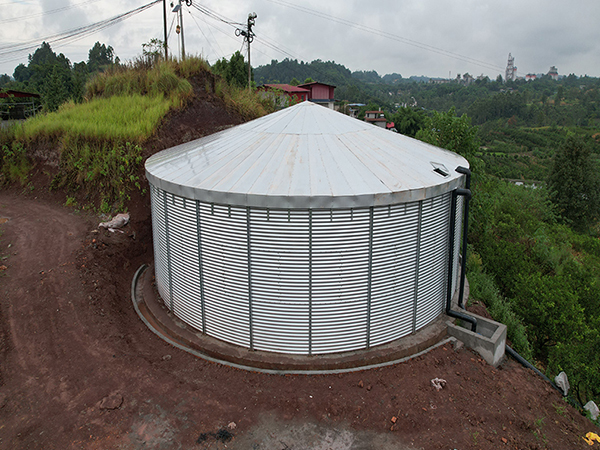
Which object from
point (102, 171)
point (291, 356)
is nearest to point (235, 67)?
point (102, 171)

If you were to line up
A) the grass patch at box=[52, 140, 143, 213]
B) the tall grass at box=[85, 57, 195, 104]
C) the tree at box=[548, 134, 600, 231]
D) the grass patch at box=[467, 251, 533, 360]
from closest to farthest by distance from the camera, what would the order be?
the grass patch at box=[467, 251, 533, 360], the grass patch at box=[52, 140, 143, 213], the tall grass at box=[85, 57, 195, 104], the tree at box=[548, 134, 600, 231]

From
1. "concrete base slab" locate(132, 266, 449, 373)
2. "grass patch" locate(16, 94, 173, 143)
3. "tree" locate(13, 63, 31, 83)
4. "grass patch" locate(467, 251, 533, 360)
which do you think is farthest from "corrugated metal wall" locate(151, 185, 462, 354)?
"tree" locate(13, 63, 31, 83)

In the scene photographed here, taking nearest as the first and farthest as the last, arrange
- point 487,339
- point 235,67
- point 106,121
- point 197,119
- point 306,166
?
point 306,166, point 487,339, point 106,121, point 197,119, point 235,67

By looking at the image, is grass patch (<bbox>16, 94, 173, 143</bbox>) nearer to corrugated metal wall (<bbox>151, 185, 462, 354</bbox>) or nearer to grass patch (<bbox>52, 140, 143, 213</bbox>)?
grass patch (<bbox>52, 140, 143, 213</bbox>)

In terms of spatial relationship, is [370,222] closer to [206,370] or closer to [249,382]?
[249,382]

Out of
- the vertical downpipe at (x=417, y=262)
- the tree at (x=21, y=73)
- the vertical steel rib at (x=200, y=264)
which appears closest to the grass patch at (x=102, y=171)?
the vertical steel rib at (x=200, y=264)

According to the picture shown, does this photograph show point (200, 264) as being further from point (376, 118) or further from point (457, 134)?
point (376, 118)
